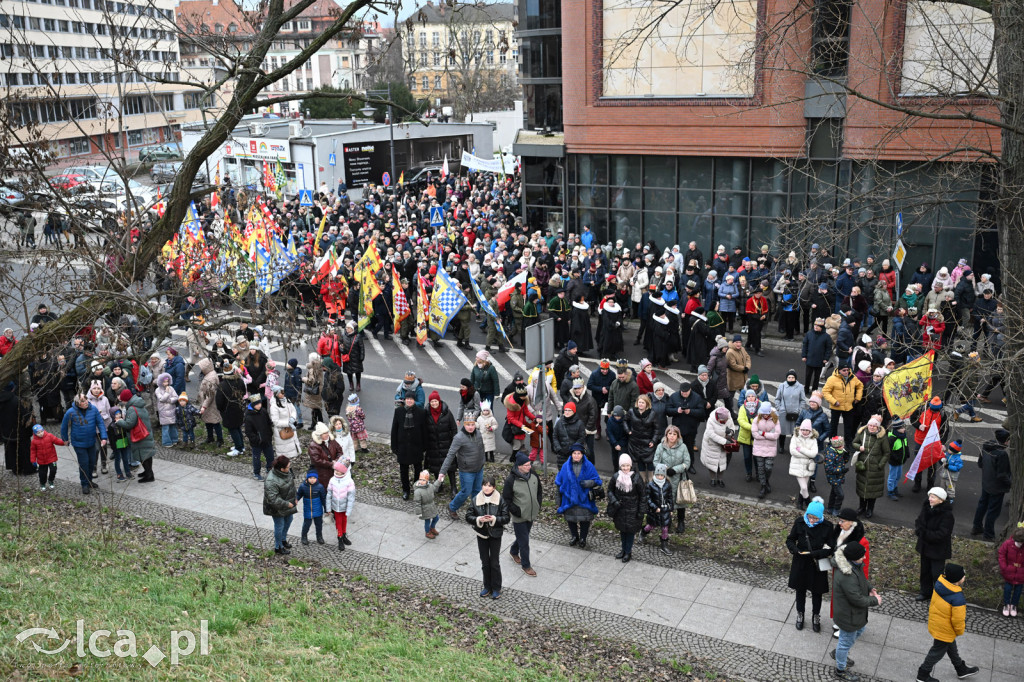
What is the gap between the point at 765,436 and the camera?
13094 mm

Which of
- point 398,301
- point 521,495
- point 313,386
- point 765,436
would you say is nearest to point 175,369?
point 313,386

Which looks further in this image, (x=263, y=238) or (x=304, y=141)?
(x=304, y=141)

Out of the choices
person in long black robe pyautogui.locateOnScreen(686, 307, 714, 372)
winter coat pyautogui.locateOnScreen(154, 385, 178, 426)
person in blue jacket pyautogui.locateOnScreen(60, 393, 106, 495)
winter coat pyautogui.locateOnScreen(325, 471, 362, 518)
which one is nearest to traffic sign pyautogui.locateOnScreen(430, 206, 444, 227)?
person in long black robe pyautogui.locateOnScreen(686, 307, 714, 372)

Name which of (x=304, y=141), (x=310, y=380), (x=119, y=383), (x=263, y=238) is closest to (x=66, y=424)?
(x=119, y=383)

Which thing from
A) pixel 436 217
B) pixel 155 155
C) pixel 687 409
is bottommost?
pixel 687 409

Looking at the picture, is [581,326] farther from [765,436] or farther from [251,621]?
[251,621]

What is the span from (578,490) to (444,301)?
974 cm

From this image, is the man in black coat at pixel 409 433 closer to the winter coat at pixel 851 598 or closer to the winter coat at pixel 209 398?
the winter coat at pixel 209 398

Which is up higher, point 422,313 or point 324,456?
point 422,313

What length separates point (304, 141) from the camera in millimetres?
41062

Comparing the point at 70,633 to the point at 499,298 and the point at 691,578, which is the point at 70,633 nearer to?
the point at 691,578

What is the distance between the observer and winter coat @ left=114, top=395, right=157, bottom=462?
14.3 m

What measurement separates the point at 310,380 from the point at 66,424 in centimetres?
387
